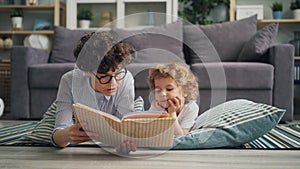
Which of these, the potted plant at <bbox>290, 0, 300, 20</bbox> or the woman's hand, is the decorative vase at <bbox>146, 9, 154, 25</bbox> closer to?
the woman's hand

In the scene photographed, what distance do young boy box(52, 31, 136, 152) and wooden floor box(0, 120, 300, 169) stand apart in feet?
0.21

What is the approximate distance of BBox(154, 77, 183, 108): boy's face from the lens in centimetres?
114

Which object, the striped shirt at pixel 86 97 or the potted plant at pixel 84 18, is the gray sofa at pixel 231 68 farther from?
the striped shirt at pixel 86 97

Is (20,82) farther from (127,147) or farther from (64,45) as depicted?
(127,147)

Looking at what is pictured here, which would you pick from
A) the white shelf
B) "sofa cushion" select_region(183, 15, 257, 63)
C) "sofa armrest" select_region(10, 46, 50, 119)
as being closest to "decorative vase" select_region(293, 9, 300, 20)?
"sofa cushion" select_region(183, 15, 257, 63)

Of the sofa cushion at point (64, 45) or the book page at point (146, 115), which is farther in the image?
the sofa cushion at point (64, 45)

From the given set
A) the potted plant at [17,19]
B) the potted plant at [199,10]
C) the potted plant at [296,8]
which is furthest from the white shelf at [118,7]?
the potted plant at [296,8]

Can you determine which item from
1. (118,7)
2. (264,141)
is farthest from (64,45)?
(264,141)

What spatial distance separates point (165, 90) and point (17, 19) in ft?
11.9

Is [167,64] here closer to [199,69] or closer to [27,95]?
[199,69]

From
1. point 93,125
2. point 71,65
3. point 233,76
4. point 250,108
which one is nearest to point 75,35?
point 71,65

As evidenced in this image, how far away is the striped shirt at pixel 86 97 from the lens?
4.01ft

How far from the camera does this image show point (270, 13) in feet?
14.4

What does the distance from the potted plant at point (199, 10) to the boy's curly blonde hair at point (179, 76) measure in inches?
125
